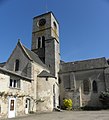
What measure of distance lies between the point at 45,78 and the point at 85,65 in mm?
10500

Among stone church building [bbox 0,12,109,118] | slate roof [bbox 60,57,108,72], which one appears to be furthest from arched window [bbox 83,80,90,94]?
slate roof [bbox 60,57,108,72]

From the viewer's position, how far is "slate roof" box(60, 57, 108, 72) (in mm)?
30953

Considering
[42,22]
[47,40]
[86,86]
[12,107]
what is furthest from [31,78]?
[42,22]

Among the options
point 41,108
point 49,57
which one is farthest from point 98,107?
point 49,57

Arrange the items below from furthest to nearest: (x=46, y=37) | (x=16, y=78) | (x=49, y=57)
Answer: (x=46, y=37) < (x=49, y=57) < (x=16, y=78)

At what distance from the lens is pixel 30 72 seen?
2422 cm

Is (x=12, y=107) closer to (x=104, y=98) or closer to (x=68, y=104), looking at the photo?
(x=68, y=104)

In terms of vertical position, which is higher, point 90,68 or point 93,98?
point 90,68

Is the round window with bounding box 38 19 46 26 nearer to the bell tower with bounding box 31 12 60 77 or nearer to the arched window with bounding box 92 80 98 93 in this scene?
the bell tower with bounding box 31 12 60 77

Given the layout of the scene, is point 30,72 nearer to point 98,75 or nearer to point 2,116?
point 2,116

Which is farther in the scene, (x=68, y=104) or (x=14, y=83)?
(x=68, y=104)

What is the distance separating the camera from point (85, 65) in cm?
3219

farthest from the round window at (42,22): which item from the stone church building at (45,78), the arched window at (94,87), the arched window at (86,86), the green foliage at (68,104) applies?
the green foliage at (68,104)

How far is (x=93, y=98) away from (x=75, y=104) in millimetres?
3550
